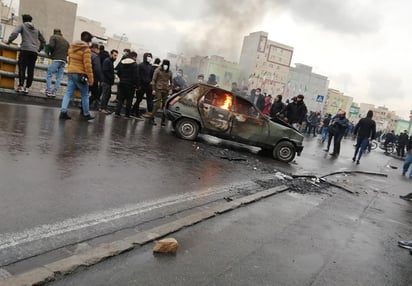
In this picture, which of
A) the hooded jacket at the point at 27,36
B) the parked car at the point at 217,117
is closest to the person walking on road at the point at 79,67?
the hooded jacket at the point at 27,36

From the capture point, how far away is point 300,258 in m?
4.09

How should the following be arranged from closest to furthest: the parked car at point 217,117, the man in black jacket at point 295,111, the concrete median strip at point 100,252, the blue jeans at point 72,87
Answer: the concrete median strip at point 100,252
the blue jeans at point 72,87
the parked car at point 217,117
the man in black jacket at point 295,111

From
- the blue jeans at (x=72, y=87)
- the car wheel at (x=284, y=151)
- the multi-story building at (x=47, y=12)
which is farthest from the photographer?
the multi-story building at (x=47, y=12)

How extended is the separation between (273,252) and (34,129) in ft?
17.4

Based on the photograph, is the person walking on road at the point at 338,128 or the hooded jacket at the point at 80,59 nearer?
the hooded jacket at the point at 80,59

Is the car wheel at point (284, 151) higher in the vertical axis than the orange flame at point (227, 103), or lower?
lower

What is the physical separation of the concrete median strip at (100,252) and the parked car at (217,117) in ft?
17.3

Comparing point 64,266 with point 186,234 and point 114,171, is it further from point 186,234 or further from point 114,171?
point 114,171

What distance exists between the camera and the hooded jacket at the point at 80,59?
30.2 ft

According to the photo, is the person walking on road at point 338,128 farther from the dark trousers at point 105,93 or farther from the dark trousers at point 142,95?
the dark trousers at point 105,93

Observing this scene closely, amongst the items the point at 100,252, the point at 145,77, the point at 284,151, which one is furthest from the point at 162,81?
the point at 100,252

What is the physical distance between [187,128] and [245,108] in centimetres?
161

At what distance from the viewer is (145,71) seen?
12.3 meters

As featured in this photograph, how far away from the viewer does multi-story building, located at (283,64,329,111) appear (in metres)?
78.2
